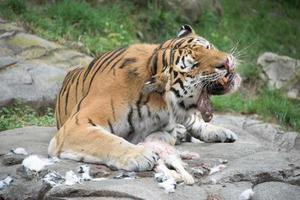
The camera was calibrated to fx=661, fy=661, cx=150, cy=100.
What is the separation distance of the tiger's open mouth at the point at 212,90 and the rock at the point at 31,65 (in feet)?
8.44

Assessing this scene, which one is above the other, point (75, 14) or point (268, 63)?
point (75, 14)

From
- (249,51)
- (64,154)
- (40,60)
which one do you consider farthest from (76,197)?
(249,51)

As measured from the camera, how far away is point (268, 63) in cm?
846

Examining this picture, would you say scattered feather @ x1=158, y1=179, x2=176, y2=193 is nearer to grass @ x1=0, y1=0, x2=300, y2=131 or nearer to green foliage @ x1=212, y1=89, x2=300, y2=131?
grass @ x1=0, y1=0, x2=300, y2=131

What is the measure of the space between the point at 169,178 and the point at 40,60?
11.9 ft

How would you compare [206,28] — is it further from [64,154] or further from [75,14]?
[64,154]

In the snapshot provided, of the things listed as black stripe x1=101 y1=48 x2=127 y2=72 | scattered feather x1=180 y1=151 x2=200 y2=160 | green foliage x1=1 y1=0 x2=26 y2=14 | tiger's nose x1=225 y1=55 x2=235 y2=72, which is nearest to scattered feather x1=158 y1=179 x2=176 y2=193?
scattered feather x1=180 y1=151 x2=200 y2=160

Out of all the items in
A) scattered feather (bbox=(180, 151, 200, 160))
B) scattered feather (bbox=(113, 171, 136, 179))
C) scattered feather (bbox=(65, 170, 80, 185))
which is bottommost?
scattered feather (bbox=(180, 151, 200, 160))

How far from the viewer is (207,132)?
4.53 m

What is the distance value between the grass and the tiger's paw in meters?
2.38

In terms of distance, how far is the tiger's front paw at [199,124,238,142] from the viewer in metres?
4.49

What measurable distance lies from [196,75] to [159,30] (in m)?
5.32

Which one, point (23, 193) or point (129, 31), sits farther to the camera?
point (129, 31)

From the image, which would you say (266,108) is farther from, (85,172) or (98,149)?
(85,172)
